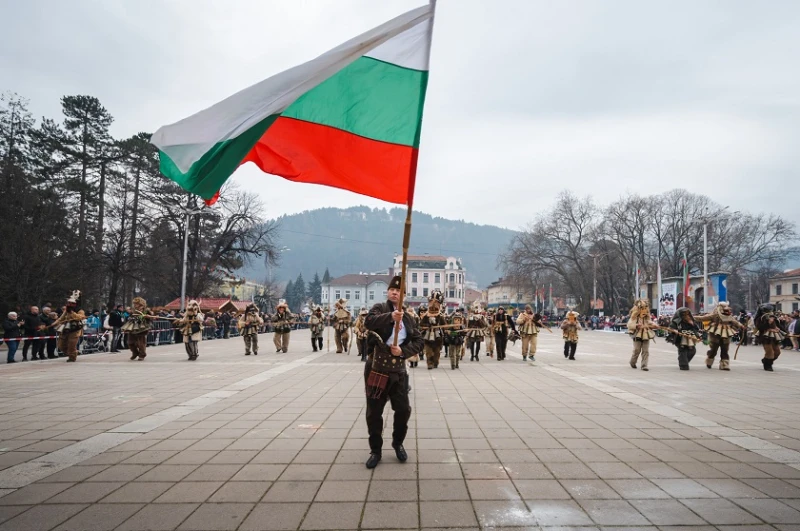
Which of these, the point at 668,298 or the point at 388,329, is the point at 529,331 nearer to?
the point at 388,329

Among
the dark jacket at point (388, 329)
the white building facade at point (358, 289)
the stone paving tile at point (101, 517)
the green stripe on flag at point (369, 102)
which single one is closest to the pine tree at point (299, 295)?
the white building facade at point (358, 289)

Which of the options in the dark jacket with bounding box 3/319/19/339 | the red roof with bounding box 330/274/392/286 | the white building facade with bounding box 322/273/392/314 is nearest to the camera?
the dark jacket with bounding box 3/319/19/339

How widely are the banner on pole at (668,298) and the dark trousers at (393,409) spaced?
3961 centimetres

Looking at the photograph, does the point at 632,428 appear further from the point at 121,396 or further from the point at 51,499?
the point at 121,396

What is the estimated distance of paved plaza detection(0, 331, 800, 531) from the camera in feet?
13.3

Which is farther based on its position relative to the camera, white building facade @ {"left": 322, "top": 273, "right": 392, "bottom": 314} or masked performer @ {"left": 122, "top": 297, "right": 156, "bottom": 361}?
white building facade @ {"left": 322, "top": 273, "right": 392, "bottom": 314}

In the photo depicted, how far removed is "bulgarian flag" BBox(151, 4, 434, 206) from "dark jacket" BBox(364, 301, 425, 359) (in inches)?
→ 49.7

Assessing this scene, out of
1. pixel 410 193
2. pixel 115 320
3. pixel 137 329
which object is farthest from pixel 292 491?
pixel 115 320

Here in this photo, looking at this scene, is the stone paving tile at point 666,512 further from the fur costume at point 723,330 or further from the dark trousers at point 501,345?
the dark trousers at point 501,345

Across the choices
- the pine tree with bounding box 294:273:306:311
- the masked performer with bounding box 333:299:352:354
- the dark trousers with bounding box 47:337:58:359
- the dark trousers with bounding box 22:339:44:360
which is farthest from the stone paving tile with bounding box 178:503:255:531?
the pine tree with bounding box 294:273:306:311

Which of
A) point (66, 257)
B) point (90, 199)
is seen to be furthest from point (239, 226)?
point (66, 257)

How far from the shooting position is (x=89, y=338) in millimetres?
20766

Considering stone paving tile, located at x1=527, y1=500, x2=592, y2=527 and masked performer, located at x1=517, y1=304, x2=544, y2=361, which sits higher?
masked performer, located at x1=517, y1=304, x2=544, y2=361

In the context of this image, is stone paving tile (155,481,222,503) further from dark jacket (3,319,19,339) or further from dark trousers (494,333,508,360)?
dark jacket (3,319,19,339)
